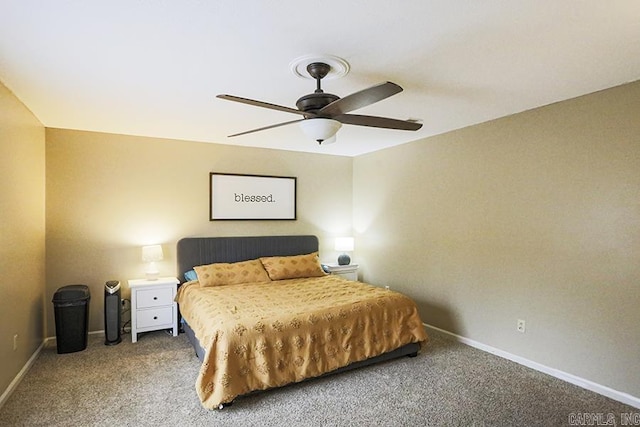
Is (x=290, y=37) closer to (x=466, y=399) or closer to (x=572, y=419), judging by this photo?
(x=466, y=399)

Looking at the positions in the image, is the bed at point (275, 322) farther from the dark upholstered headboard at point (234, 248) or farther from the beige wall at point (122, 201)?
the beige wall at point (122, 201)

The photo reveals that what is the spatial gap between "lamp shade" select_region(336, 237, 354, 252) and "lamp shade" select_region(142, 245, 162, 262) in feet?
8.39

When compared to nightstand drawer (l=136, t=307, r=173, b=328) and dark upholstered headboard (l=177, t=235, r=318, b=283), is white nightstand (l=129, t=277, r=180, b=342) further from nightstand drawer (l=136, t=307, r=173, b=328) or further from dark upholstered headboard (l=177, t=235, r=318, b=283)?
dark upholstered headboard (l=177, t=235, r=318, b=283)

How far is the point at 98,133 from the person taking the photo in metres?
4.22

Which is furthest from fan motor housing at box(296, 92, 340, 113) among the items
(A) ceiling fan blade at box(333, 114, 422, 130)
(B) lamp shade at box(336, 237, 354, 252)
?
(B) lamp shade at box(336, 237, 354, 252)

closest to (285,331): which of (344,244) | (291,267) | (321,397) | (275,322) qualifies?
(275,322)

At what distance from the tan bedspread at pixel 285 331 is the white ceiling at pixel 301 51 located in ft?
6.04

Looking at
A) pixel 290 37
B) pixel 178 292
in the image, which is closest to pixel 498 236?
pixel 290 37

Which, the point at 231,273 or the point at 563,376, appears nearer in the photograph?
the point at 563,376

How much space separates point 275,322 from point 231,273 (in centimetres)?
164

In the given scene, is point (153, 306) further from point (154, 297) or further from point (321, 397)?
point (321, 397)

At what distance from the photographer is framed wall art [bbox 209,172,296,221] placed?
4.88 metres

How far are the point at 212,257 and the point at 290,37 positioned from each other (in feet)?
11.1

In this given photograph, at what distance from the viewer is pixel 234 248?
4.89 m
